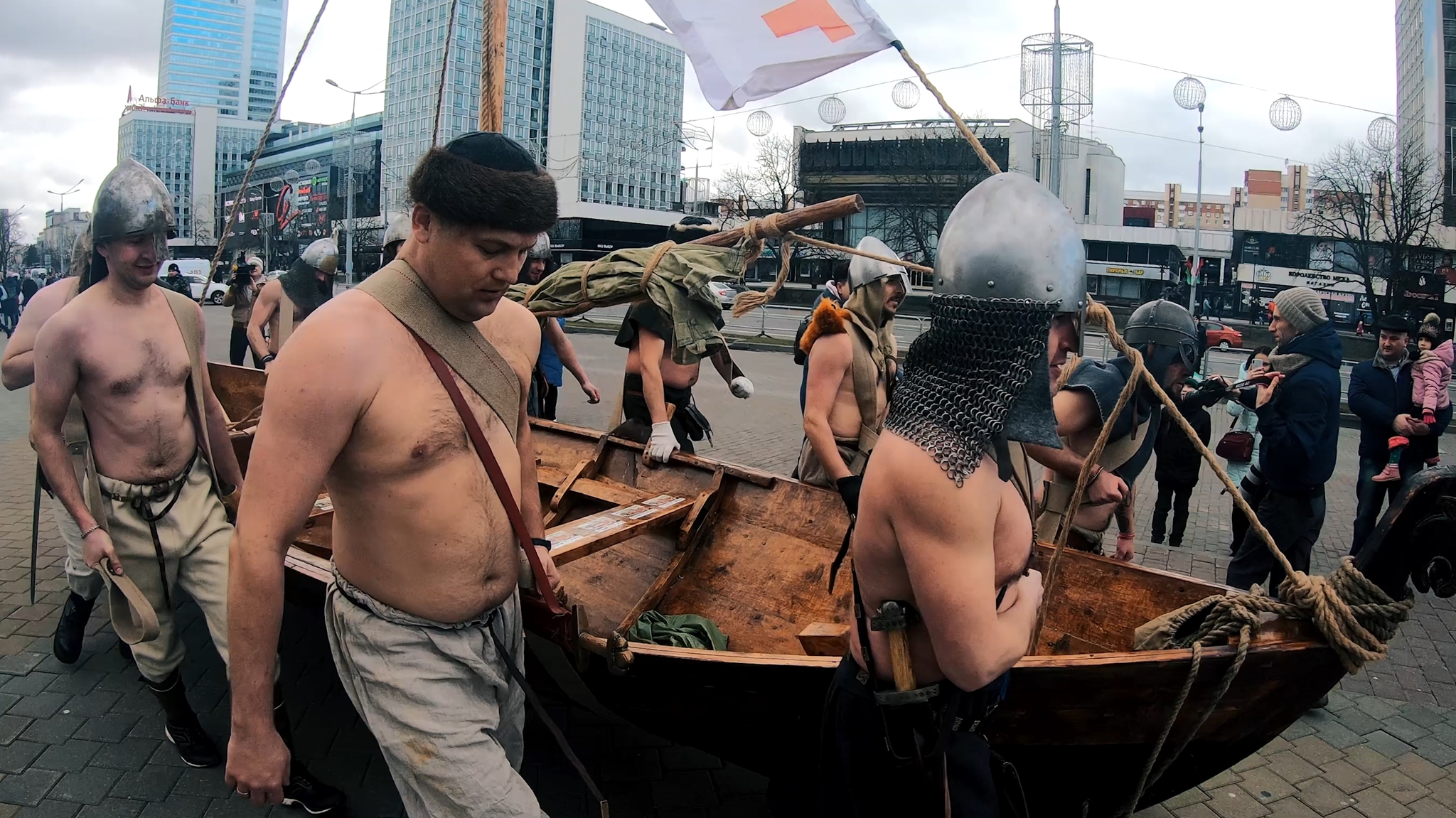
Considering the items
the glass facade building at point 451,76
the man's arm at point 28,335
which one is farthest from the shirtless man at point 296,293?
the glass facade building at point 451,76

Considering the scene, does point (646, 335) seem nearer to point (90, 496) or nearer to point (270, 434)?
point (90, 496)

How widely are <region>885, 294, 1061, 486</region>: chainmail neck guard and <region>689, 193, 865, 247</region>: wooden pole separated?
7.37 ft

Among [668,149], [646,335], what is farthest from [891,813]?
[668,149]

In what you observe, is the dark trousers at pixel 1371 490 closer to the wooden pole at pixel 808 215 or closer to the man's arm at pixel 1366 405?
the man's arm at pixel 1366 405

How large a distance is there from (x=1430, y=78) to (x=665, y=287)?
6374 cm

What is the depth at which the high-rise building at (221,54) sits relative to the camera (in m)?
103

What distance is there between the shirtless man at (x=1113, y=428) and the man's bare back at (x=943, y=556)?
76.6 inches

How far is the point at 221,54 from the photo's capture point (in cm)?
11500

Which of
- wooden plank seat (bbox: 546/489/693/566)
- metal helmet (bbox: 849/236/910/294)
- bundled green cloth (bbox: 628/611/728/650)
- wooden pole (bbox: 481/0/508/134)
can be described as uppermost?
wooden pole (bbox: 481/0/508/134)

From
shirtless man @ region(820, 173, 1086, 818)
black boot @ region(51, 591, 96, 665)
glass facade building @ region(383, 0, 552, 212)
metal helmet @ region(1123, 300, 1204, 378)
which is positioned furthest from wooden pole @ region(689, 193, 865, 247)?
glass facade building @ region(383, 0, 552, 212)

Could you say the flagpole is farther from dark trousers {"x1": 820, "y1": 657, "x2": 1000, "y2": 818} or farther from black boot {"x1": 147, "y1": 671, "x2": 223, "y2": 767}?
black boot {"x1": 147, "y1": 671, "x2": 223, "y2": 767}

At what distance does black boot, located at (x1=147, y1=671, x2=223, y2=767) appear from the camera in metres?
3.46

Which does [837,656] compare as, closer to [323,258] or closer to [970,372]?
[970,372]

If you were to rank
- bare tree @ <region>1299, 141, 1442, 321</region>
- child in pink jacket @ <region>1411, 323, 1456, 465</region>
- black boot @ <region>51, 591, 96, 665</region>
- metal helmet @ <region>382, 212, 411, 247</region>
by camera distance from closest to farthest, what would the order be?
black boot @ <region>51, 591, 96, 665</region> < metal helmet @ <region>382, 212, 411, 247</region> < child in pink jacket @ <region>1411, 323, 1456, 465</region> < bare tree @ <region>1299, 141, 1442, 321</region>
